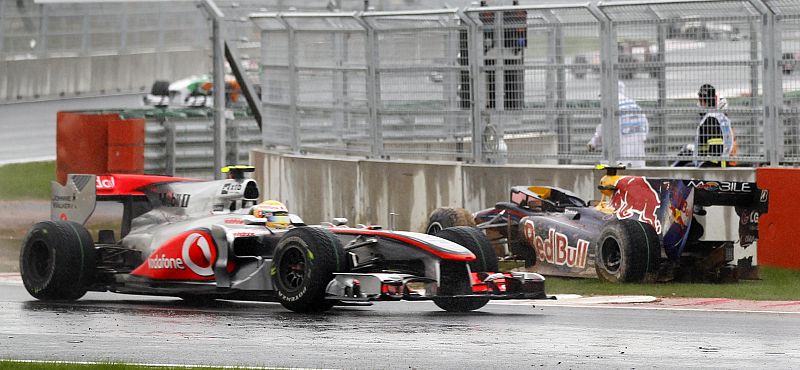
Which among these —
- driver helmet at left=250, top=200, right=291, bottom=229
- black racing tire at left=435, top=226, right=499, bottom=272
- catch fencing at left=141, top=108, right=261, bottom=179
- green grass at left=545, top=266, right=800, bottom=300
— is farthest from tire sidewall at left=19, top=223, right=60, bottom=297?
catch fencing at left=141, top=108, right=261, bottom=179

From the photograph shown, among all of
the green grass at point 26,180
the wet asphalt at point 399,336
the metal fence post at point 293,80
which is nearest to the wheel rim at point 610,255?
the wet asphalt at point 399,336

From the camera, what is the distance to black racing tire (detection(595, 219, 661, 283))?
1522cm

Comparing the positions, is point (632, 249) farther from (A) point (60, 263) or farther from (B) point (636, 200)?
(A) point (60, 263)

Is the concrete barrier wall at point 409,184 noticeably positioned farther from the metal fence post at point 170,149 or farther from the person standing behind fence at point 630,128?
the metal fence post at point 170,149

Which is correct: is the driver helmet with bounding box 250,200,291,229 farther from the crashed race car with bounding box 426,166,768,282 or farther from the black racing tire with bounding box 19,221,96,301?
the crashed race car with bounding box 426,166,768,282

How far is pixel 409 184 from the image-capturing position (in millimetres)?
20031

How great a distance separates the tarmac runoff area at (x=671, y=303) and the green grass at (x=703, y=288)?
0.97ft

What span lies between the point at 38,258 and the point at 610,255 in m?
5.30

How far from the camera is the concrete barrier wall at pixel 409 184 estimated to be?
1780cm

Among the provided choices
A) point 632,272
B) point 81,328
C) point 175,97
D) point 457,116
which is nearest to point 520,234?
point 632,272

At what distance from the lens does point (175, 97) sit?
3900cm

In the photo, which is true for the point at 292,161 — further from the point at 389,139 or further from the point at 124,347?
the point at 124,347

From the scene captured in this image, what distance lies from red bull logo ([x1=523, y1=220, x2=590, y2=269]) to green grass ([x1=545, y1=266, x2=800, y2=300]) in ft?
0.65

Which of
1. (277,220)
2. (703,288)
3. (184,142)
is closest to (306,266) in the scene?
(277,220)
